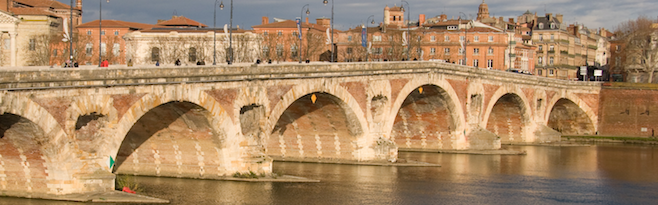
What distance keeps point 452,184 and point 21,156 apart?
2268 centimetres

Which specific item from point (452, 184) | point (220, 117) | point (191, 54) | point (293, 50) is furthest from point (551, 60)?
point (220, 117)

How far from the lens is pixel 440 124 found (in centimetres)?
6169

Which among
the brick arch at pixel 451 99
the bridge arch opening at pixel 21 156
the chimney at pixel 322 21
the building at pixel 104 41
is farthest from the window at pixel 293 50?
the bridge arch opening at pixel 21 156

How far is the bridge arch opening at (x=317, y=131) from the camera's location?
1934 inches

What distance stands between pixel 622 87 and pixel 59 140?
61221 mm

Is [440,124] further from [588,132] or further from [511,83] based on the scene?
[588,132]

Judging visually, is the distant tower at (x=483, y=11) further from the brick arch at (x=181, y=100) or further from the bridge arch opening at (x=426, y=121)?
the brick arch at (x=181, y=100)

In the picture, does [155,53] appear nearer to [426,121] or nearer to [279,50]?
[279,50]

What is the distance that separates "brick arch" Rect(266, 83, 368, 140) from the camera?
4238 centimetres

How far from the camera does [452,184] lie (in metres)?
44.8

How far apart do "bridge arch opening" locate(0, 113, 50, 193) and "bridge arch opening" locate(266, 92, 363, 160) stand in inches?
751

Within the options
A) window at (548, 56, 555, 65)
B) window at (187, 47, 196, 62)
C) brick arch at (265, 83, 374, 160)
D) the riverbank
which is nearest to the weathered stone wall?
the riverbank

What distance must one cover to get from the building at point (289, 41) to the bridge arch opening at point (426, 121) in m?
19.5

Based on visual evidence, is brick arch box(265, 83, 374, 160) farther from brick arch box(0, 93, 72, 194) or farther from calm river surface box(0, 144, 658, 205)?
brick arch box(0, 93, 72, 194)
